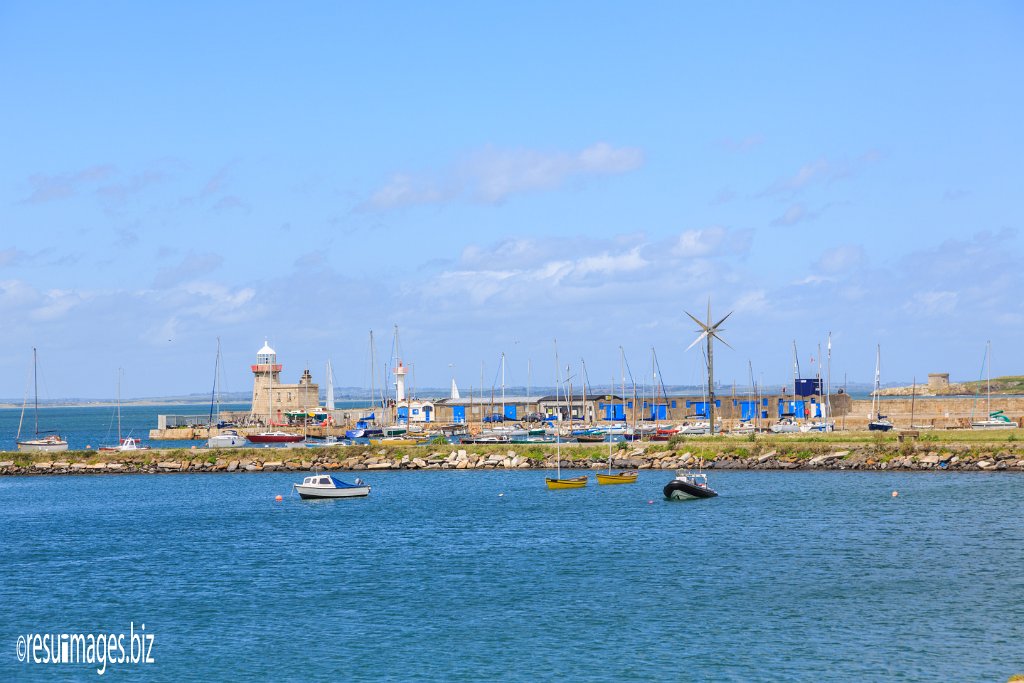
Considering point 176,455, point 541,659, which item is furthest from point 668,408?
point 541,659

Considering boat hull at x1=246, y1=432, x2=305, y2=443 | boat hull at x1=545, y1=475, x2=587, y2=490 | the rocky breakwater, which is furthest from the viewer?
boat hull at x1=246, y1=432, x2=305, y2=443

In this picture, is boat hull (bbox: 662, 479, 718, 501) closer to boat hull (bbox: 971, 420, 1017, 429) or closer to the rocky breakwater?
the rocky breakwater

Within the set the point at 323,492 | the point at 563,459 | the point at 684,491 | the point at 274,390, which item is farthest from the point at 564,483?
the point at 274,390

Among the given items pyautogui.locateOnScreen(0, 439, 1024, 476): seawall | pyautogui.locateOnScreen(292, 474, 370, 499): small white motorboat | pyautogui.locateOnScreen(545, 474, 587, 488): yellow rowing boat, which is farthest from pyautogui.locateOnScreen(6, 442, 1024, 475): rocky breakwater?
pyautogui.locateOnScreen(292, 474, 370, 499): small white motorboat

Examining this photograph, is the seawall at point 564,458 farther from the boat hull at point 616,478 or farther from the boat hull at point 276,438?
the boat hull at point 276,438

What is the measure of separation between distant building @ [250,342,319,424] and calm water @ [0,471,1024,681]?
75748 mm

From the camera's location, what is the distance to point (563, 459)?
8550 cm

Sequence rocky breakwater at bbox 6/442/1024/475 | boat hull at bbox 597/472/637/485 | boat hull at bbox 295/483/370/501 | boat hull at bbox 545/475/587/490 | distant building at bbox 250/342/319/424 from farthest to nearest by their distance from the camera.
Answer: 1. distant building at bbox 250/342/319/424
2. rocky breakwater at bbox 6/442/1024/475
3. boat hull at bbox 597/472/637/485
4. boat hull at bbox 545/475/587/490
5. boat hull at bbox 295/483/370/501

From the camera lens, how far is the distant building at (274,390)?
14738 centimetres

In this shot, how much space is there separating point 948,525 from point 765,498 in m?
13.5

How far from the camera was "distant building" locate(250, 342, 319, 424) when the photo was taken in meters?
147

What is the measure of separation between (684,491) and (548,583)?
24.3 m

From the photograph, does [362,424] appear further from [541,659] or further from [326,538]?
[541,659]

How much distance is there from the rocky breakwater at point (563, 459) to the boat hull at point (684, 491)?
1516cm
